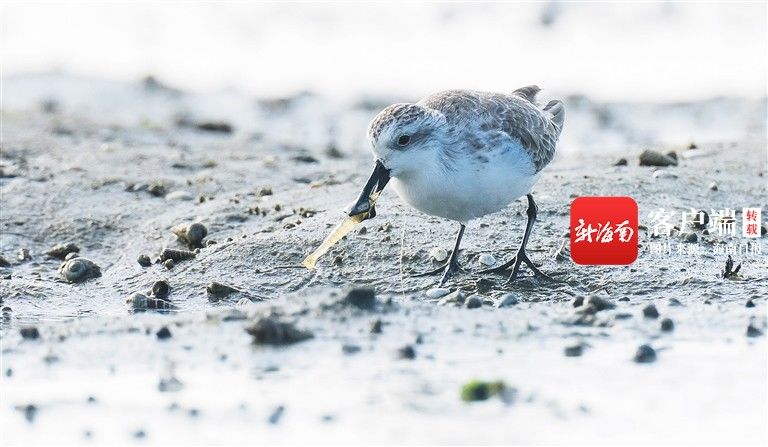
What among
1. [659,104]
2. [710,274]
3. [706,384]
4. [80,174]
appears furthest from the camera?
[659,104]

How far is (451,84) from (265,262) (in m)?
7.54

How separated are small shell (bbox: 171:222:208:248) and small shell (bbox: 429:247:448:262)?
5.56 feet

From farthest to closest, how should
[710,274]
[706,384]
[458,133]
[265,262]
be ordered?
[265,262]
[710,274]
[458,133]
[706,384]

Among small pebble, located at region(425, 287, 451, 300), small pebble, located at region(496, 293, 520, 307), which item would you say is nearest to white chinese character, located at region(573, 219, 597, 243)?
small pebble, located at region(425, 287, 451, 300)

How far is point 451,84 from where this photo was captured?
49.5ft

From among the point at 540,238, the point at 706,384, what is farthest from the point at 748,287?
the point at 706,384

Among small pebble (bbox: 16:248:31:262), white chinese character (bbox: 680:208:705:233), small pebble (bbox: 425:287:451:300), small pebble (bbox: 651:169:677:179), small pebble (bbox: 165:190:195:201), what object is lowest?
small pebble (bbox: 16:248:31:262)

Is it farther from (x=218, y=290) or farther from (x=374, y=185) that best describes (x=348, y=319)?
(x=218, y=290)

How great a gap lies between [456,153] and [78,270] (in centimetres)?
281

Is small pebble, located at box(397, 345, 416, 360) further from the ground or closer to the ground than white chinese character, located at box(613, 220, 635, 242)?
→ closer to the ground

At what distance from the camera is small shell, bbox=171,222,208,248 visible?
336 inches

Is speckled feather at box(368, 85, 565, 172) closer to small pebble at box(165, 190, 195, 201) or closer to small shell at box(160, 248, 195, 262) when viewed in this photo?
small shell at box(160, 248, 195, 262)

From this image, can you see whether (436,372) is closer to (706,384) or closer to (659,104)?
(706,384)

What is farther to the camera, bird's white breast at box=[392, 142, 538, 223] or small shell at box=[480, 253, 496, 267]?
small shell at box=[480, 253, 496, 267]
